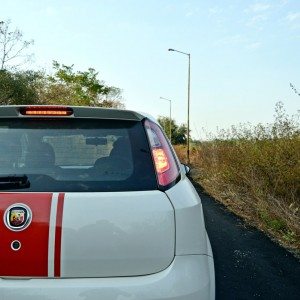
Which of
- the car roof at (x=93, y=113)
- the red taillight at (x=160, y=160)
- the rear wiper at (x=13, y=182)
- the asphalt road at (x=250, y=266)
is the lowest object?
the asphalt road at (x=250, y=266)

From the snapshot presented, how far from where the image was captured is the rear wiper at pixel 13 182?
2.20m

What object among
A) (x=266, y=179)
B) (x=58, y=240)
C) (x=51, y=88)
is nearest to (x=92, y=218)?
(x=58, y=240)

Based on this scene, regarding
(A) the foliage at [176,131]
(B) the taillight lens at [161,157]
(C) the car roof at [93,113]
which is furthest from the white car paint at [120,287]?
(A) the foliage at [176,131]

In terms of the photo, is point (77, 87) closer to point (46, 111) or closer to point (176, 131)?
point (176, 131)

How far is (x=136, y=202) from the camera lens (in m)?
2.17

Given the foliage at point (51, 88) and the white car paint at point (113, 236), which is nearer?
the white car paint at point (113, 236)

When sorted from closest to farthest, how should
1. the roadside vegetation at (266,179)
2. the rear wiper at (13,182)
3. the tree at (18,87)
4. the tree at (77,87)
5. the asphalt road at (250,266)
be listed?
1. the rear wiper at (13,182)
2. the asphalt road at (250,266)
3. the roadside vegetation at (266,179)
4. the tree at (18,87)
5. the tree at (77,87)

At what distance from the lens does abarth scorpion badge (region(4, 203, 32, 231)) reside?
6.88 ft

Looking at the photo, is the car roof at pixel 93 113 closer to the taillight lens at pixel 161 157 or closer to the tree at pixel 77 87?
the taillight lens at pixel 161 157

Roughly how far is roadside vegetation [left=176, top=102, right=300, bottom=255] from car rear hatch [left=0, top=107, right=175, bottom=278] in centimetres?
458

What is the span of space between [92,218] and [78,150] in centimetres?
52

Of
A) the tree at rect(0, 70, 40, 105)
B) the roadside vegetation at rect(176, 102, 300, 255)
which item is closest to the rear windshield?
the roadside vegetation at rect(176, 102, 300, 255)

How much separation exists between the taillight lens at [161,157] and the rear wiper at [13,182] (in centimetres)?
67

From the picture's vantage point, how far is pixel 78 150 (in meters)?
2.50
